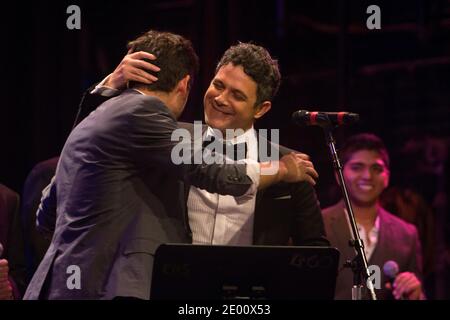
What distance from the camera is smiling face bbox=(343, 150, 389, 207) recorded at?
4.79 m

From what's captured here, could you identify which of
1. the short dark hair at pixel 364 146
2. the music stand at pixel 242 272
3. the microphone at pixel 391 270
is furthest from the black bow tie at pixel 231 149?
the short dark hair at pixel 364 146

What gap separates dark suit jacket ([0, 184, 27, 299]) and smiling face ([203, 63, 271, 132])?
1196 mm

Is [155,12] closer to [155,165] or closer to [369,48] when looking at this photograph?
[369,48]

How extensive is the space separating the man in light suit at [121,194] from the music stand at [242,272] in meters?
0.31

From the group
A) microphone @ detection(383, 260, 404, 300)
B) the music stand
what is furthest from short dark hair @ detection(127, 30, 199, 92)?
microphone @ detection(383, 260, 404, 300)

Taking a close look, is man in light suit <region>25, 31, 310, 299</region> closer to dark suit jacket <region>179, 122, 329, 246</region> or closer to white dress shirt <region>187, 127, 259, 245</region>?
white dress shirt <region>187, 127, 259, 245</region>

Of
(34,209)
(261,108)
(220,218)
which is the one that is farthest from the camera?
(34,209)

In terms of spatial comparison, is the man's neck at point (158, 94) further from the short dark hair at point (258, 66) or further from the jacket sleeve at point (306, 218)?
the jacket sleeve at point (306, 218)

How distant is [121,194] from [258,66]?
0.89 metres

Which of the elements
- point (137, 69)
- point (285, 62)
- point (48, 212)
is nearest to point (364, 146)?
point (285, 62)

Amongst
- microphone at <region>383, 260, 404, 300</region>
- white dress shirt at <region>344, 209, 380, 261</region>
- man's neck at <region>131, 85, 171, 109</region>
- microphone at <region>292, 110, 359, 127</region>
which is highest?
man's neck at <region>131, 85, 171, 109</region>

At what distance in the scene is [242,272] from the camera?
2.60m

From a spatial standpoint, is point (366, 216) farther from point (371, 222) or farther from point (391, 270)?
point (391, 270)

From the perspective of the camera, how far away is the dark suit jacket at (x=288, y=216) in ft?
10.9
